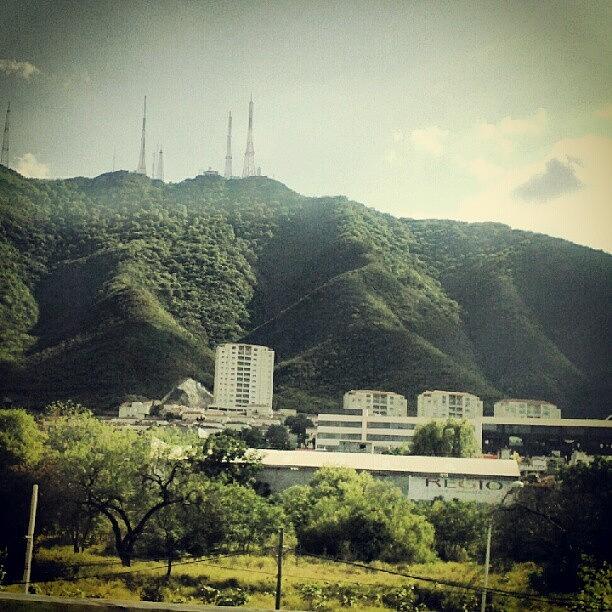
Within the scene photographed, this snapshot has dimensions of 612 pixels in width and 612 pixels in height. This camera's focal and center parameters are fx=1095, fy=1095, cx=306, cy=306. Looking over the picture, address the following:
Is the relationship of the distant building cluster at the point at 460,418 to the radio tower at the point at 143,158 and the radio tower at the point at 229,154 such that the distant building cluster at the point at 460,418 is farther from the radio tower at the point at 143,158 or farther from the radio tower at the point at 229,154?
the radio tower at the point at 143,158

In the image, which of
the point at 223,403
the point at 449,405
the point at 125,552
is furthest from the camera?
the point at 223,403

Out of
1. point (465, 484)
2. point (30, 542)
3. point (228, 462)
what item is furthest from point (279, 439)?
point (30, 542)

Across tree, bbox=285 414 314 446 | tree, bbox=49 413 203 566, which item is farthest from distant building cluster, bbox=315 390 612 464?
tree, bbox=49 413 203 566

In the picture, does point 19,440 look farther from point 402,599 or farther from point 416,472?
point 402,599

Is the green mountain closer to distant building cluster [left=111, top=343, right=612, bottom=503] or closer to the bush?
distant building cluster [left=111, top=343, right=612, bottom=503]

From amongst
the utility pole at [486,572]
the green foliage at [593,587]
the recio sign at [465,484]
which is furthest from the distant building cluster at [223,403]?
the green foliage at [593,587]

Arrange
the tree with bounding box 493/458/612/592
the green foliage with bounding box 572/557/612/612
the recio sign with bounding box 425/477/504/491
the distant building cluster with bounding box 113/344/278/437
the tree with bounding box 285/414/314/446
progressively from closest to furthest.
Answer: the green foliage with bounding box 572/557/612/612
the tree with bounding box 493/458/612/592
the recio sign with bounding box 425/477/504/491
the tree with bounding box 285/414/314/446
the distant building cluster with bounding box 113/344/278/437
